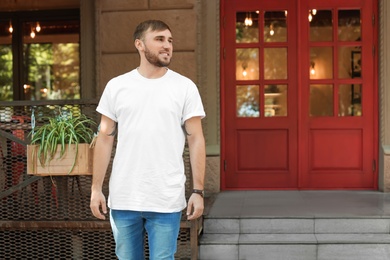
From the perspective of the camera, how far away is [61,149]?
530 cm

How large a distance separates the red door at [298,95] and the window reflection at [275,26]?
13mm

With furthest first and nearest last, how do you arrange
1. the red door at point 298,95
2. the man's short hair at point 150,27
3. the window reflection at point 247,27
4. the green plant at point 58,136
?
1. the window reflection at point 247,27
2. the red door at point 298,95
3. the green plant at point 58,136
4. the man's short hair at point 150,27

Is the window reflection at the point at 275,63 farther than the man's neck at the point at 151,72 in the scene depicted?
Yes

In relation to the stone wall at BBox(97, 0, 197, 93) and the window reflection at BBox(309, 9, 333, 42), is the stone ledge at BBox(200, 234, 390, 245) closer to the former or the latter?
the stone wall at BBox(97, 0, 197, 93)

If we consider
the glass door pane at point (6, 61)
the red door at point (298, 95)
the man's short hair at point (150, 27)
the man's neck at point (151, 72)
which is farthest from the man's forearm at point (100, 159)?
the glass door pane at point (6, 61)

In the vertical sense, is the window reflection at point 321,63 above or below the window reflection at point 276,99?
above

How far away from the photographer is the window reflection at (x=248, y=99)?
8227 millimetres

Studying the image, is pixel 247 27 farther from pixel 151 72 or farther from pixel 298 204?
pixel 151 72

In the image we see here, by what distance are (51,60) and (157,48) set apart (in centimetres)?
692

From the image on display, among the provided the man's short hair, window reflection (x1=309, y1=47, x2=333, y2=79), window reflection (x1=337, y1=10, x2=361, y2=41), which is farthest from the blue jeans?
window reflection (x1=337, y1=10, x2=361, y2=41)

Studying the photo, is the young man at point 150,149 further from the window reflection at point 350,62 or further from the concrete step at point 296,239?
the window reflection at point 350,62

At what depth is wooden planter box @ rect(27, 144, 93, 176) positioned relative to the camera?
530 centimetres

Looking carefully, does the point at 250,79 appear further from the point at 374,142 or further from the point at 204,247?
the point at 204,247

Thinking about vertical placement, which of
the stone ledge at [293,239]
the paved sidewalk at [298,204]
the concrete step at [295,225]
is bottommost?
the stone ledge at [293,239]
